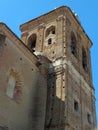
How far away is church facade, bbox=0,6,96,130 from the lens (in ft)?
39.3

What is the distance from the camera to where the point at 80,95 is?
15.3 meters

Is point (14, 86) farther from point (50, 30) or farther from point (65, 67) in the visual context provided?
point (50, 30)

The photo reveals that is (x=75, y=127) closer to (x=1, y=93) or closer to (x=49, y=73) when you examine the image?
(x=49, y=73)

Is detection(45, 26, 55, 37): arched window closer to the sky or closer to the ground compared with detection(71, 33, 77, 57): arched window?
closer to the sky

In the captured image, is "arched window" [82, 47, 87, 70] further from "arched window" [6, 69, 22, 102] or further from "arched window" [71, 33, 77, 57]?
"arched window" [6, 69, 22, 102]

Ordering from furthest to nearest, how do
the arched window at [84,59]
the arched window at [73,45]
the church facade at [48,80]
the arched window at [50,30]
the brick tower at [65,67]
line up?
the arched window at [84,59] → the arched window at [50,30] → the arched window at [73,45] → the brick tower at [65,67] → the church facade at [48,80]

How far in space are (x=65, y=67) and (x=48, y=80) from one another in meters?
1.19

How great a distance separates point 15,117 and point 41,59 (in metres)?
4.45

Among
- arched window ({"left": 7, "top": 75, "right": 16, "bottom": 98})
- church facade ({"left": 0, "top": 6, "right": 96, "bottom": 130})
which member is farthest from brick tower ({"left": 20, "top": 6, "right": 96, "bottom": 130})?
arched window ({"left": 7, "top": 75, "right": 16, "bottom": 98})

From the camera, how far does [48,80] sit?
14.6 meters

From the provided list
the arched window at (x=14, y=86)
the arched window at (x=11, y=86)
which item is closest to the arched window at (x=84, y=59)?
the arched window at (x=14, y=86)

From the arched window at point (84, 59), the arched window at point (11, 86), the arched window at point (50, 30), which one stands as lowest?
the arched window at point (11, 86)

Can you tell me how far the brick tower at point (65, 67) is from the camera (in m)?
13.2

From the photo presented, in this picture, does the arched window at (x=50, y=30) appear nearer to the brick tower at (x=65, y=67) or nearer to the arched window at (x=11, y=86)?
the brick tower at (x=65, y=67)
